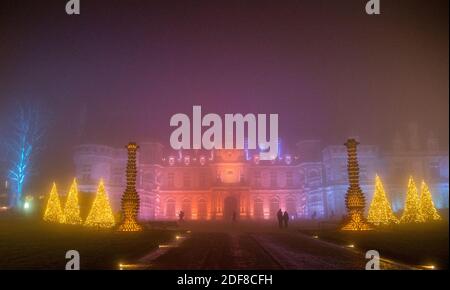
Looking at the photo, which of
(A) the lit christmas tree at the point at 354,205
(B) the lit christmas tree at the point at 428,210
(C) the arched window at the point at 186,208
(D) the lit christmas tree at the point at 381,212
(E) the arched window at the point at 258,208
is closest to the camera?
(A) the lit christmas tree at the point at 354,205

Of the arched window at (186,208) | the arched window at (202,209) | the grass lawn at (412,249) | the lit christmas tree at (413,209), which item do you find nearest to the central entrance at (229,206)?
the arched window at (202,209)

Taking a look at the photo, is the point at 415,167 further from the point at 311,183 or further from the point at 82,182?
the point at 82,182

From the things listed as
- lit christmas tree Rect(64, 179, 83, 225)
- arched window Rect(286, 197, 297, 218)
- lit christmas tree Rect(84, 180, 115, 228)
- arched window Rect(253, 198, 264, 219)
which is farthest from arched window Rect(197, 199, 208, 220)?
lit christmas tree Rect(84, 180, 115, 228)

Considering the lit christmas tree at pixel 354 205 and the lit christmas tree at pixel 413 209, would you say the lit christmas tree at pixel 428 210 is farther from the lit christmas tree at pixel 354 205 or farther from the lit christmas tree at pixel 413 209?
the lit christmas tree at pixel 354 205

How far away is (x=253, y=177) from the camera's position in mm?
60281

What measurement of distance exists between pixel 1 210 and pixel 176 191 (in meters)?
32.0

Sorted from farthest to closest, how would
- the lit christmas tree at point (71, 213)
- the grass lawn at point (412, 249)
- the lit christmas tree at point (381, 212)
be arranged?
1. the lit christmas tree at point (71, 213)
2. the lit christmas tree at point (381, 212)
3. the grass lawn at point (412, 249)

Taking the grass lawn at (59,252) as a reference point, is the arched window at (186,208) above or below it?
below

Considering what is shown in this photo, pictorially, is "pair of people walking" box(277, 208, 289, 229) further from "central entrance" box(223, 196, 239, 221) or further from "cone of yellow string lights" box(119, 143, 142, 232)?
"central entrance" box(223, 196, 239, 221)

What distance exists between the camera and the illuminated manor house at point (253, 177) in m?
51.3

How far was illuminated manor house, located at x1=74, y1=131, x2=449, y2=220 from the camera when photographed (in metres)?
51.3

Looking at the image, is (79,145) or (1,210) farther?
(79,145)
